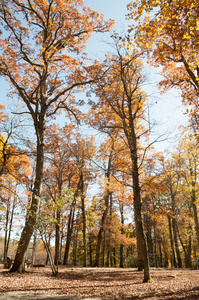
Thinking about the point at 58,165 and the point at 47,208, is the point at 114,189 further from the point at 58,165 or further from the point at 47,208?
the point at 47,208

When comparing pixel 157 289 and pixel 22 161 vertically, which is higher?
pixel 22 161

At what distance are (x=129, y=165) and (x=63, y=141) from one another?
967 cm

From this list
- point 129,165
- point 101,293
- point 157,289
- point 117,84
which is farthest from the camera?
point 117,84

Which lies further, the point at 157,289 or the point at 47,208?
the point at 47,208

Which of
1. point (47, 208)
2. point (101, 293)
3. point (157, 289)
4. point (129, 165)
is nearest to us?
point (101, 293)

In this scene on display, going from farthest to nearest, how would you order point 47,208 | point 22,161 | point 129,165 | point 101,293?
point 22,161, point 129,165, point 47,208, point 101,293

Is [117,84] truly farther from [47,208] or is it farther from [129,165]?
[47,208]

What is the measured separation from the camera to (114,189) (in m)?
15.0

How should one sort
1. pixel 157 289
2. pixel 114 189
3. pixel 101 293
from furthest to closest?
pixel 114 189 → pixel 157 289 → pixel 101 293

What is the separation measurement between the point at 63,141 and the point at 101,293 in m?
13.7

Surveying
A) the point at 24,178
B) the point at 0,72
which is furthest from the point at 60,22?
the point at 24,178

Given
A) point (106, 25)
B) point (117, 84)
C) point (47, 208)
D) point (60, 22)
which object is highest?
point (106, 25)

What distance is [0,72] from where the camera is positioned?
9734 mm

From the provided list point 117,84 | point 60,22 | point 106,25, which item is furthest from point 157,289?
point 106,25
